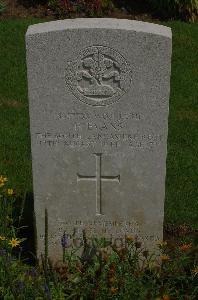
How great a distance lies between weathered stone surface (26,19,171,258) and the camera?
4.42 m

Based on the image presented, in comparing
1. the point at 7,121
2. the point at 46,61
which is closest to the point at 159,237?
the point at 46,61

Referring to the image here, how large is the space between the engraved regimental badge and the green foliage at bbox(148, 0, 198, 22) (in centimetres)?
674

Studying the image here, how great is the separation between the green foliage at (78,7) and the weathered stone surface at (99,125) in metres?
6.49

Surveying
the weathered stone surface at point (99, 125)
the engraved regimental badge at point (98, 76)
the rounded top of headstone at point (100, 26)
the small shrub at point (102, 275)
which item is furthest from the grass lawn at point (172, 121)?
the rounded top of headstone at point (100, 26)

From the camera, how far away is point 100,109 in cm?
462

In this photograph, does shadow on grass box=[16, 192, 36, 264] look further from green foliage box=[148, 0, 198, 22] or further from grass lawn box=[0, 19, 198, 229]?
green foliage box=[148, 0, 198, 22]

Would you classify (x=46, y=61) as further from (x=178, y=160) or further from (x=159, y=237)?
(x=178, y=160)

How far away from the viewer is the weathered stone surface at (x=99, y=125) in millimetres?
4418

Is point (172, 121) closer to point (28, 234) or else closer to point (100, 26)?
point (28, 234)

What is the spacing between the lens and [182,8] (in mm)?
10984

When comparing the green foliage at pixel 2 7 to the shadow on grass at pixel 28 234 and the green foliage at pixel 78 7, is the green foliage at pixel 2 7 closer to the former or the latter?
the green foliage at pixel 78 7

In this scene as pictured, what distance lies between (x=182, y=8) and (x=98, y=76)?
688 cm

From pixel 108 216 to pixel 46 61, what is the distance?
1331 millimetres

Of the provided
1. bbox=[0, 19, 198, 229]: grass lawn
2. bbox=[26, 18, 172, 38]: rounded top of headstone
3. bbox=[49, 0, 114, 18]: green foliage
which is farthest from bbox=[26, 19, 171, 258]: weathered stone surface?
bbox=[49, 0, 114, 18]: green foliage
